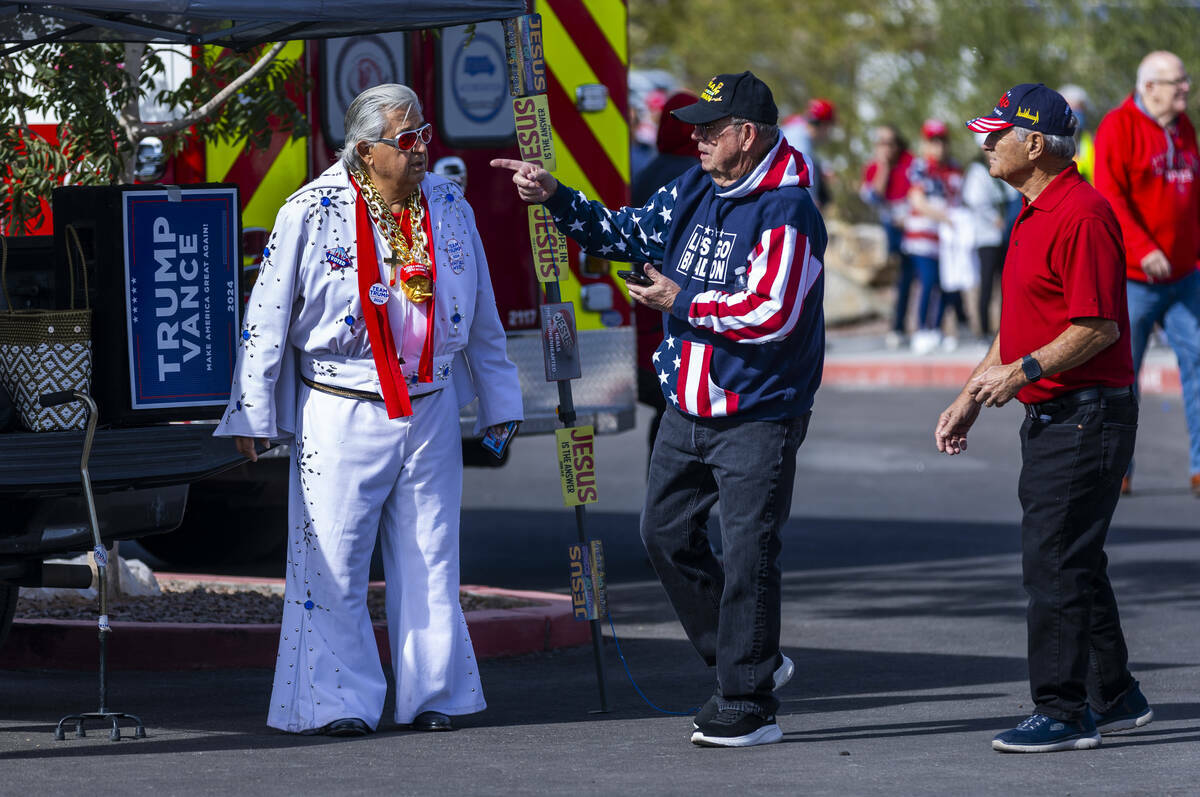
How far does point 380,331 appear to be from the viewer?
18.9 feet

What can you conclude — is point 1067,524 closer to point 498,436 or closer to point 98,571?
point 498,436

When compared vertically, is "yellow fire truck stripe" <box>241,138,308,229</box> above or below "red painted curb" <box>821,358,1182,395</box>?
above

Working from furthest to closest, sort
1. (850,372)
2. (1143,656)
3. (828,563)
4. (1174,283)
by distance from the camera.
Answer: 1. (850,372)
2. (1174,283)
3. (828,563)
4. (1143,656)

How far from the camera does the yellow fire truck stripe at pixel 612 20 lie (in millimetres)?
9000

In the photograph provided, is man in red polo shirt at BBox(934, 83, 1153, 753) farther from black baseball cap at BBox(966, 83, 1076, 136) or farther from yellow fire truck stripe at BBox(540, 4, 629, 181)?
yellow fire truck stripe at BBox(540, 4, 629, 181)

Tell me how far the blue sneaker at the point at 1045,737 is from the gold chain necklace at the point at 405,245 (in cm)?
204

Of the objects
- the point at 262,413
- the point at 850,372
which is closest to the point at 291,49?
the point at 262,413

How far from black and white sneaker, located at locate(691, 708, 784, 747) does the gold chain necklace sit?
4.74 feet

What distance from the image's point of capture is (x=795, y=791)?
521 cm

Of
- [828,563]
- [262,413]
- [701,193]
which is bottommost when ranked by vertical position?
[828,563]

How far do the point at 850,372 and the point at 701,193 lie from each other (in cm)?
1182

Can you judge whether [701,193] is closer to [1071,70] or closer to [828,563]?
[828,563]

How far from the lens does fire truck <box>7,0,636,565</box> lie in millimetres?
8242

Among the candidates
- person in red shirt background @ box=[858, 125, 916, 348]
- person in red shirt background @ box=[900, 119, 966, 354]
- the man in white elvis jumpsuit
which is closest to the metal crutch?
the man in white elvis jumpsuit
